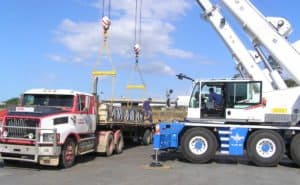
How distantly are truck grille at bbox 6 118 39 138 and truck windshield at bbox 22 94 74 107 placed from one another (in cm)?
180

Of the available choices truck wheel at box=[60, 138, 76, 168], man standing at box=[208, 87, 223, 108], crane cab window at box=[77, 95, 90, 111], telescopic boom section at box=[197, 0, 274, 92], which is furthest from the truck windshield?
telescopic boom section at box=[197, 0, 274, 92]

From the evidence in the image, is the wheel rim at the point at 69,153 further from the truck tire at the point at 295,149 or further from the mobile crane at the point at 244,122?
the truck tire at the point at 295,149

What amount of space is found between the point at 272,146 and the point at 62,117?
750 cm

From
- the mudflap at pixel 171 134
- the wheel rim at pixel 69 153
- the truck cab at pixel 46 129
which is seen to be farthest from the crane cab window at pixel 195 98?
the wheel rim at pixel 69 153

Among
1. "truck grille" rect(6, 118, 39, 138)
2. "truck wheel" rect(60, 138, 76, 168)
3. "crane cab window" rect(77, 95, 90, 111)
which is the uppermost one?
"crane cab window" rect(77, 95, 90, 111)

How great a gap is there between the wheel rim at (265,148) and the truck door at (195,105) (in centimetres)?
248

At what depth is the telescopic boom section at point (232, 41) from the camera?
2698 centimetres

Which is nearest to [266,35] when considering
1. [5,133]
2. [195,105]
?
[195,105]

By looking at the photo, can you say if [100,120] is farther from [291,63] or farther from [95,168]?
[291,63]

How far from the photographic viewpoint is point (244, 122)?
61.4ft

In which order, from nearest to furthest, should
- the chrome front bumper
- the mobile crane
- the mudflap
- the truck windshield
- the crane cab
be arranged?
the chrome front bumper
the truck windshield
the mobile crane
the crane cab
the mudflap

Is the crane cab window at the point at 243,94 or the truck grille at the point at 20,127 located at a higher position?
the crane cab window at the point at 243,94

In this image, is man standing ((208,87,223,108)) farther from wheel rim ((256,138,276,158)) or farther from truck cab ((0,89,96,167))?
truck cab ((0,89,96,167))

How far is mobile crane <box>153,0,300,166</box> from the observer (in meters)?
18.2
